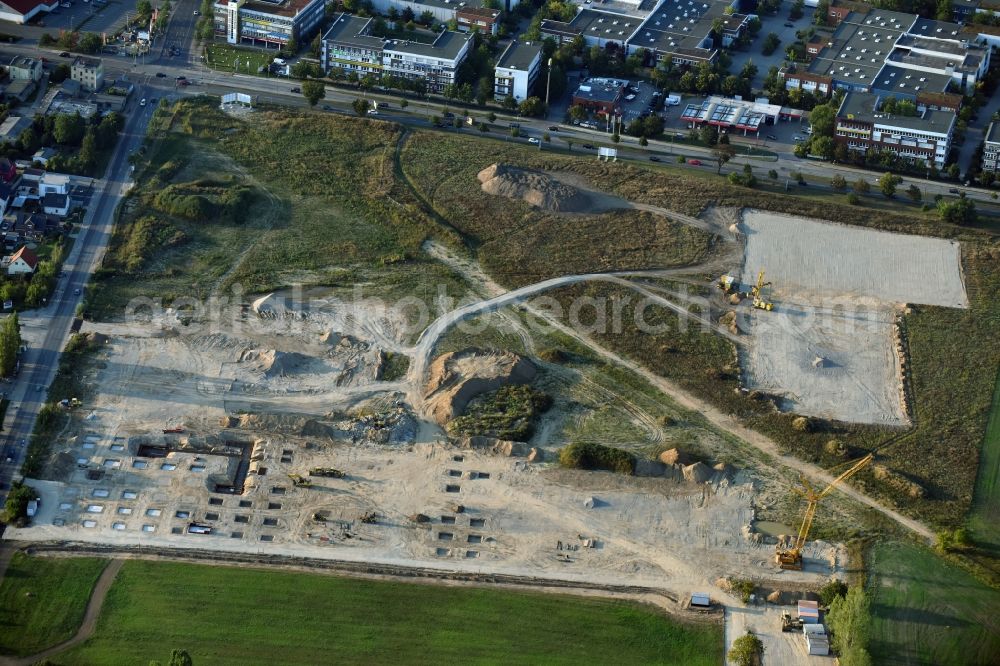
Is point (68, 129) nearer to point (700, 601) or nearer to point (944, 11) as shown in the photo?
point (700, 601)

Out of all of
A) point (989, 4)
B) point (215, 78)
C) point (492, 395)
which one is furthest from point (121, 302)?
point (989, 4)

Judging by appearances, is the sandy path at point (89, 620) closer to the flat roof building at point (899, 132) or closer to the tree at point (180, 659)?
the tree at point (180, 659)

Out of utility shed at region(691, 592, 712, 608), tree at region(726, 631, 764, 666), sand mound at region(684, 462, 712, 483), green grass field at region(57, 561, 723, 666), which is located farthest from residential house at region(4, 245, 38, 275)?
tree at region(726, 631, 764, 666)

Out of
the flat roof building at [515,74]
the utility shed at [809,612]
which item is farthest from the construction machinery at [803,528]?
the flat roof building at [515,74]

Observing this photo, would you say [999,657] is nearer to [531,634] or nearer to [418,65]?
[531,634]

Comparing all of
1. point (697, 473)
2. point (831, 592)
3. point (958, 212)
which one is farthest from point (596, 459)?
point (958, 212)

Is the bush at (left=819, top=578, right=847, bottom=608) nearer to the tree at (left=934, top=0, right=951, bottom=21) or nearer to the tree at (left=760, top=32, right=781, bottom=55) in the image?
the tree at (left=760, top=32, right=781, bottom=55)

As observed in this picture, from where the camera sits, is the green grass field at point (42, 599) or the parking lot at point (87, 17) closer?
the green grass field at point (42, 599)
